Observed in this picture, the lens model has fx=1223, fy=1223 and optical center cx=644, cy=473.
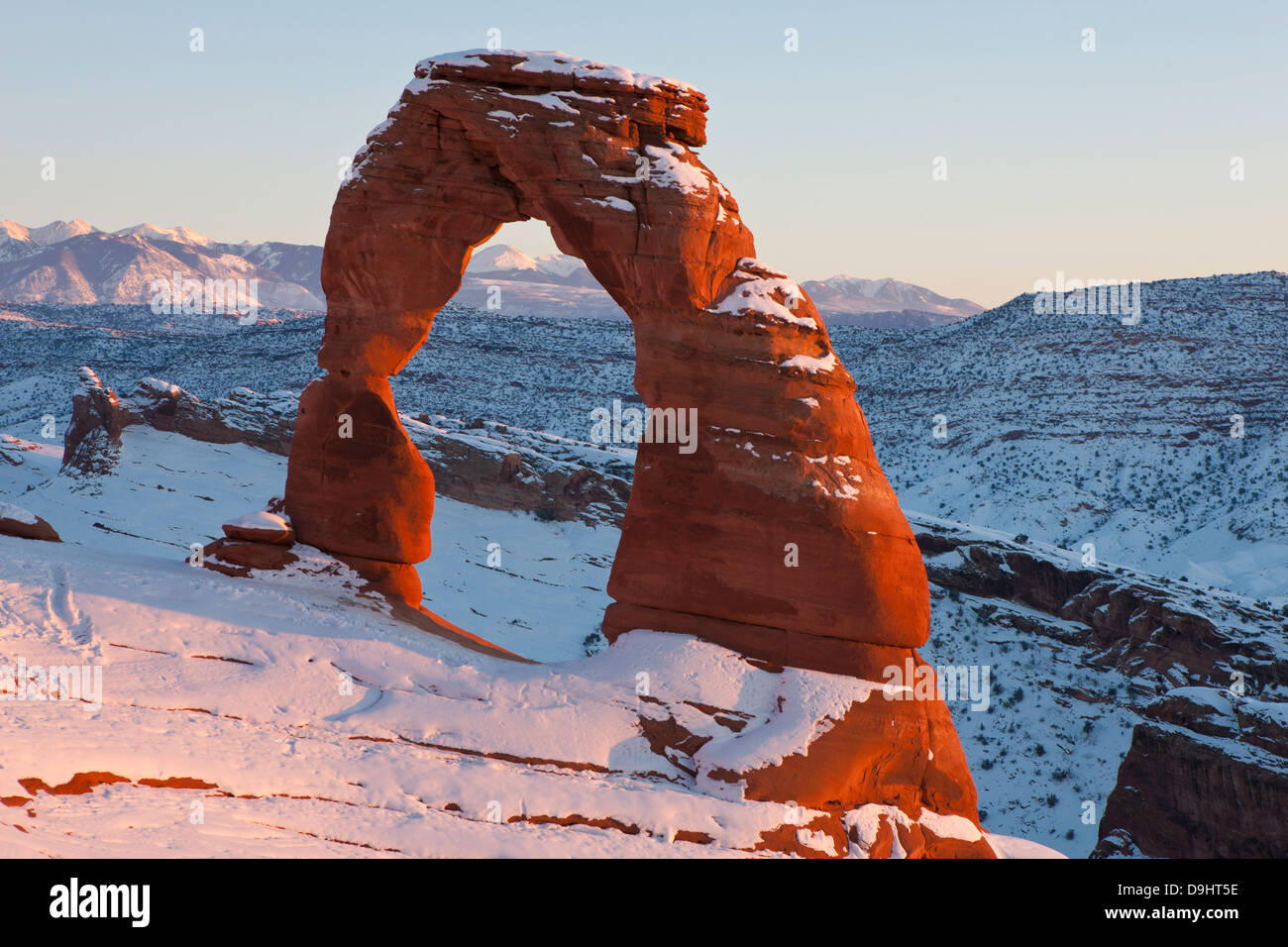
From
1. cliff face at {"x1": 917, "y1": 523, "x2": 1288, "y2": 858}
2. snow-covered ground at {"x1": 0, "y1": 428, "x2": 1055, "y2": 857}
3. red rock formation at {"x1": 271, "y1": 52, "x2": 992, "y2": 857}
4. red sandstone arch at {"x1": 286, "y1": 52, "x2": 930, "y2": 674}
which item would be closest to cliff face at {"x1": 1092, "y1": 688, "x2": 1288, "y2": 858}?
cliff face at {"x1": 917, "y1": 523, "x2": 1288, "y2": 858}

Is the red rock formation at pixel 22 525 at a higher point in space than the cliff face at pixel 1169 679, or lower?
higher

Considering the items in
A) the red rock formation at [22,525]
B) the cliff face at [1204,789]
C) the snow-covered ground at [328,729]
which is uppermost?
the red rock formation at [22,525]

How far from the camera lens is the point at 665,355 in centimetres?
1695

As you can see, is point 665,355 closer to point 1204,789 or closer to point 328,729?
point 328,729

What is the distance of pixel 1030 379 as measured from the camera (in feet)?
237

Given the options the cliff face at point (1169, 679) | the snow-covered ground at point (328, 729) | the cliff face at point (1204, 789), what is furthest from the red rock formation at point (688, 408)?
the cliff face at point (1169, 679)

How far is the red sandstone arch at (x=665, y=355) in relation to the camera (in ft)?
53.5

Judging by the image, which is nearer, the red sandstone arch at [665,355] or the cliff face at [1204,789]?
the red sandstone arch at [665,355]

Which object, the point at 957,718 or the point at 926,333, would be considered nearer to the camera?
the point at 957,718

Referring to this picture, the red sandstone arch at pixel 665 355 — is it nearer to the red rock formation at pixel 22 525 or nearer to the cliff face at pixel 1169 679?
the red rock formation at pixel 22 525

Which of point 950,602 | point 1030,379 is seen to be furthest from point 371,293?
point 1030,379

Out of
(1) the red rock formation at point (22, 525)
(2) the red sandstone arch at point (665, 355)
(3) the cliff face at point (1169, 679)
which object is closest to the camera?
(2) the red sandstone arch at point (665, 355)
